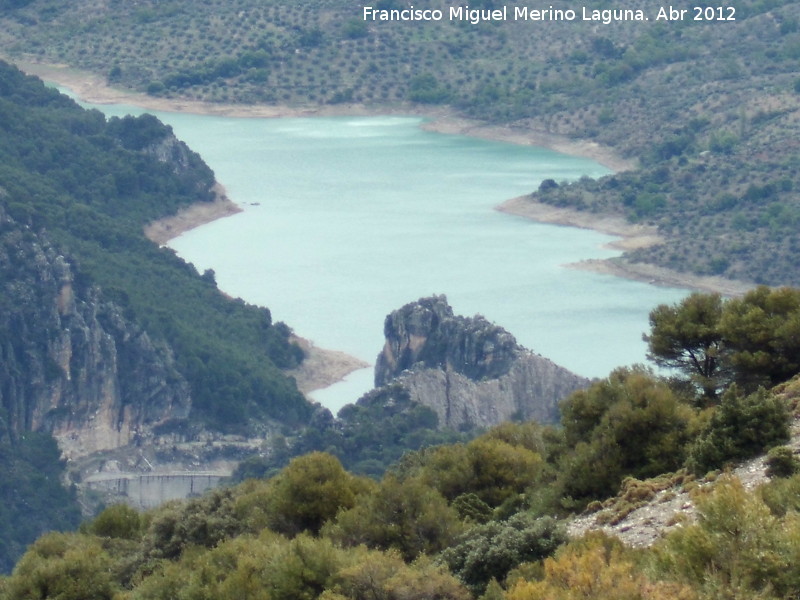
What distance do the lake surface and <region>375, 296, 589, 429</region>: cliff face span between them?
9.06 ft

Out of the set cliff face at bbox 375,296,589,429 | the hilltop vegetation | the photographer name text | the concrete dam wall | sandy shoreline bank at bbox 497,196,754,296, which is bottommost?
the concrete dam wall

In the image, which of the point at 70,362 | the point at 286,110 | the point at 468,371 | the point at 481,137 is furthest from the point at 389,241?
the point at 286,110

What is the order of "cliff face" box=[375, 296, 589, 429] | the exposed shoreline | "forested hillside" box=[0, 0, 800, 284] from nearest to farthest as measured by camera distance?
"cliff face" box=[375, 296, 589, 429] < the exposed shoreline < "forested hillside" box=[0, 0, 800, 284]

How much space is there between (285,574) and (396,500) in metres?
2.58

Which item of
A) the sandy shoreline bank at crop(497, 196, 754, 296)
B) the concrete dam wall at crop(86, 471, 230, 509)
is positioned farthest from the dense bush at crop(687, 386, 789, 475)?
the sandy shoreline bank at crop(497, 196, 754, 296)

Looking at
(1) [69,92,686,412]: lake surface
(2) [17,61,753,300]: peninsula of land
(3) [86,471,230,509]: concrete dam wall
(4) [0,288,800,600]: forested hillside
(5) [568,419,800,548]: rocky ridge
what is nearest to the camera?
(4) [0,288,800,600]: forested hillside

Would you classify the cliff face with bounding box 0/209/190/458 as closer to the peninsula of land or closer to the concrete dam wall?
the concrete dam wall

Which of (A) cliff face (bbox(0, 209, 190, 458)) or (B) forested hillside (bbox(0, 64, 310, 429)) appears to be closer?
(A) cliff face (bbox(0, 209, 190, 458))

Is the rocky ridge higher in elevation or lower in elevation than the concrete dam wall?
higher

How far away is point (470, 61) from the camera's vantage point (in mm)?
99375

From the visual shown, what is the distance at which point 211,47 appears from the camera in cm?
9550

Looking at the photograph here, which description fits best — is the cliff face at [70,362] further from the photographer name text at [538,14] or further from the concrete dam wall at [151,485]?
the photographer name text at [538,14]

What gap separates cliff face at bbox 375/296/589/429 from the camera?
1710 inches

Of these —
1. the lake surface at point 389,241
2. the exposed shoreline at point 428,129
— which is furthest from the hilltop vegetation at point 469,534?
the lake surface at point 389,241
